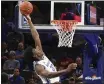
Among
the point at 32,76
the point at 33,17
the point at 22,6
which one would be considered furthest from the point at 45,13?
the point at 22,6

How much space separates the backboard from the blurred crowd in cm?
39

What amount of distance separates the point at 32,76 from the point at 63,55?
2.53 ft

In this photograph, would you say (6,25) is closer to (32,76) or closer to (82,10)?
(32,76)

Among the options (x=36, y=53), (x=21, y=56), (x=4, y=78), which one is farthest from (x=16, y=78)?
(x=36, y=53)

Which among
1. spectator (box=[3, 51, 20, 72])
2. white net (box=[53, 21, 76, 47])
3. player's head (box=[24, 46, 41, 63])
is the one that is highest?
white net (box=[53, 21, 76, 47])

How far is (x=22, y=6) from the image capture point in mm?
4715

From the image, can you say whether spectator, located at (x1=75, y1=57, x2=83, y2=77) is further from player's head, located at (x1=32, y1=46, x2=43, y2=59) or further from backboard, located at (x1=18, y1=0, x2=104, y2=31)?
player's head, located at (x1=32, y1=46, x2=43, y2=59)

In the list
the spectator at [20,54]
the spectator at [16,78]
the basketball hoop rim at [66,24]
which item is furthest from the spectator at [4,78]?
the basketball hoop rim at [66,24]

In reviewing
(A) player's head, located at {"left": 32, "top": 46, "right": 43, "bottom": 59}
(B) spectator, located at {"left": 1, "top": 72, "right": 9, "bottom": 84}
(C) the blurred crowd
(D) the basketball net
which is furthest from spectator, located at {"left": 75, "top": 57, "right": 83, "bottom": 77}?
(A) player's head, located at {"left": 32, "top": 46, "right": 43, "bottom": 59}

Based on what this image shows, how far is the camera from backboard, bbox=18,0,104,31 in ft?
19.4

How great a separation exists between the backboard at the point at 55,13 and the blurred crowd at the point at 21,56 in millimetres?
391

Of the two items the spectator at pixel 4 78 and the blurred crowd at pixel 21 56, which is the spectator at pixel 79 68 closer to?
the blurred crowd at pixel 21 56

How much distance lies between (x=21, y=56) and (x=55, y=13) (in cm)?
96

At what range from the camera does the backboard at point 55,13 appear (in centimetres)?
590
